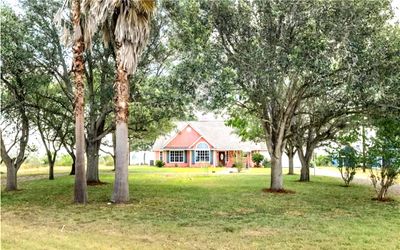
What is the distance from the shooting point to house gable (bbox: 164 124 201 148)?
53219 millimetres

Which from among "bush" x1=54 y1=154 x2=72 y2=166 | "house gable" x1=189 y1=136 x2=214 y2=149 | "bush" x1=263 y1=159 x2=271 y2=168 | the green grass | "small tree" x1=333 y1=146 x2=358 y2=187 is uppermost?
"house gable" x1=189 y1=136 x2=214 y2=149

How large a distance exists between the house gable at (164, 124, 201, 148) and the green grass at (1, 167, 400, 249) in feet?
109

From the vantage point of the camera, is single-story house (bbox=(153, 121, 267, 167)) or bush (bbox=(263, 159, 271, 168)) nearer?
bush (bbox=(263, 159, 271, 168))

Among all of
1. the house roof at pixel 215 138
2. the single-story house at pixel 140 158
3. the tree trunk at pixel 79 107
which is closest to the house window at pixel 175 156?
the house roof at pixel 215 138

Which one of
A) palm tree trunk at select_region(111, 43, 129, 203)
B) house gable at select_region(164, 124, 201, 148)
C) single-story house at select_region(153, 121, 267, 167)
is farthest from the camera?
house gable at select_region(164, 124, 201, 148)

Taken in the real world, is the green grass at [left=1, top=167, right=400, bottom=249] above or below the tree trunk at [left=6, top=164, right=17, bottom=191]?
below

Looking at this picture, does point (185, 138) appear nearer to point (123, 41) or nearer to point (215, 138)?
point (215, 138)

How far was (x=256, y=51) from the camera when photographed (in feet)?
55.9

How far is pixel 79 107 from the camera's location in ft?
52.1

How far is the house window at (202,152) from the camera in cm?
5259

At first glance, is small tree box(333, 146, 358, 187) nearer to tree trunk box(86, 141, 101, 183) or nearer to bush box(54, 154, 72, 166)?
tree trunk box(86, 141, 101, 183)

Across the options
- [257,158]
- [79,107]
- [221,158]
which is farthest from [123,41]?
[221,158]

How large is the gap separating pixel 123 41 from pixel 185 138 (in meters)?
38.0

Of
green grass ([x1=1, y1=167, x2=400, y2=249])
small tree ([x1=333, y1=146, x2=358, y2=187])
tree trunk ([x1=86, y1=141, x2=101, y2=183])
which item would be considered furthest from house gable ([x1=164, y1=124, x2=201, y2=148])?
green grass ([x1=1, y1=167, x2=400, y2=249])
